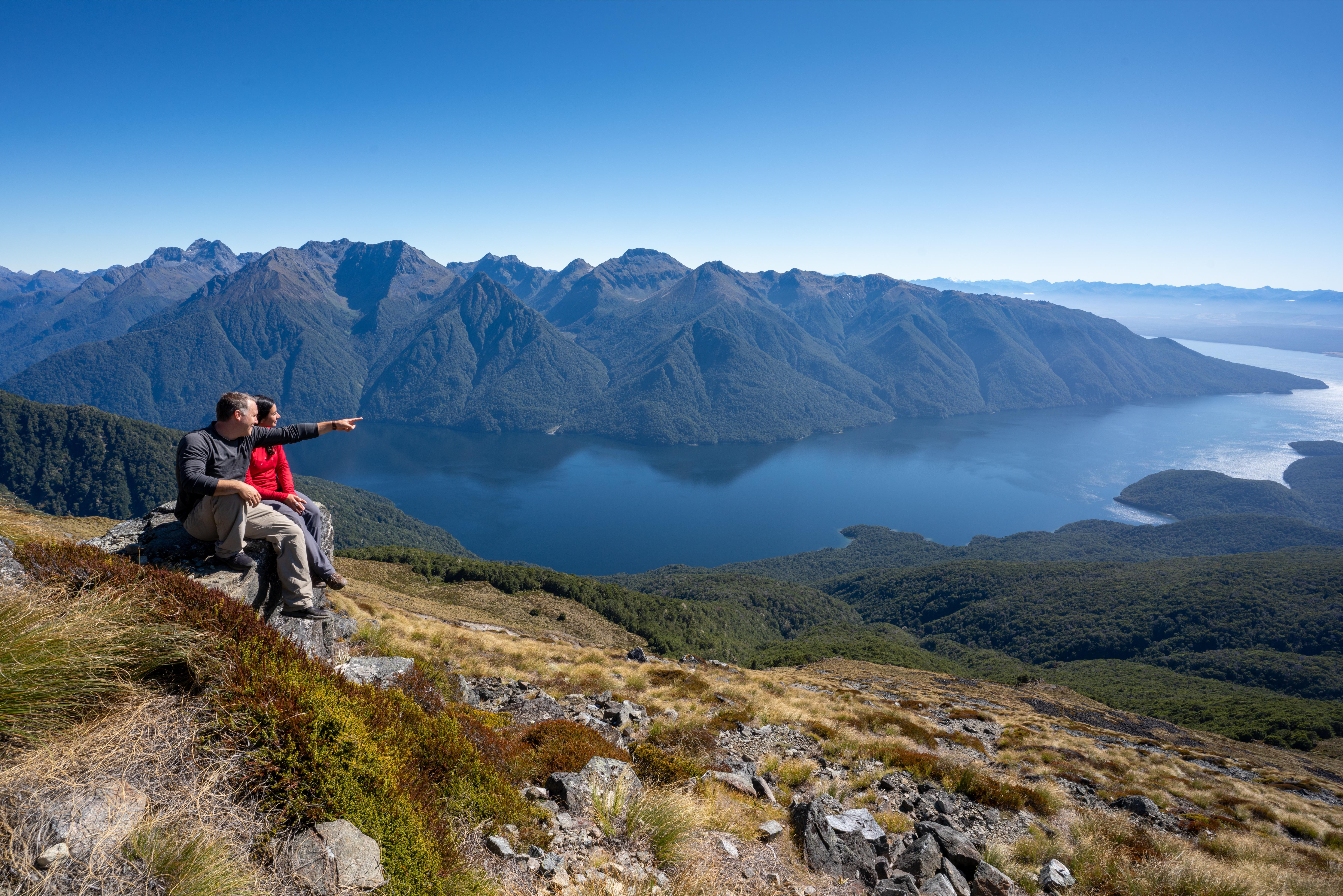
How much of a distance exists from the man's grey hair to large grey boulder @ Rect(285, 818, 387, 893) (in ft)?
19.0

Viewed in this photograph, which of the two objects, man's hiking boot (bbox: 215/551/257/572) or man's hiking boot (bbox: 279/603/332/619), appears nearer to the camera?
man's hiking boot (bbox: 215/551/257/572)

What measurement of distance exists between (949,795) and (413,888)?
10.6m

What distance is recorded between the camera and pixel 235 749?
13.1 ft

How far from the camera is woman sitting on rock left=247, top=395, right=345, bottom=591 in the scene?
8.01m

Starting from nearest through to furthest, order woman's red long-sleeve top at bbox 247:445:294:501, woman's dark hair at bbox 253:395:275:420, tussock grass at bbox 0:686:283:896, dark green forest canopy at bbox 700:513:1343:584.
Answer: tussock grass at bbox 0:686:283:896 < woman's red long-sleeve top at bbox 247:445:294:501 < woman's dark hair at bbox 253:395:275:420 < dark green forest canopy at bbox 700:513:1343:584

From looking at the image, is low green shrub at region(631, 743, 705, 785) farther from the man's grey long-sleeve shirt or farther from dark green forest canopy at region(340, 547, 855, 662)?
Answer: dark green forest canopy at region(340, 547, 855, 662)

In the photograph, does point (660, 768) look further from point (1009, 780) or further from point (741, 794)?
point (1009, 780)

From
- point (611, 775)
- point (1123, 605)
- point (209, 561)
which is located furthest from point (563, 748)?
point (1123, 605)

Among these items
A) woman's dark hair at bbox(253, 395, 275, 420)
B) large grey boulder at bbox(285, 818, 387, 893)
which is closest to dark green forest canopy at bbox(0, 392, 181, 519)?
woman's dark hair at bbox(253, 395, 275, 420)

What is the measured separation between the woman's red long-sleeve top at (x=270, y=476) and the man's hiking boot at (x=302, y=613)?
164 centimetres

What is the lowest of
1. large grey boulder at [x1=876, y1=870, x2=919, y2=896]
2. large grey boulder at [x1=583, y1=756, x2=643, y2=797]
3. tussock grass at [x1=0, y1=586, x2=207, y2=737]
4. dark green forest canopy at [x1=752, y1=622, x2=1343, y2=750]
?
dark green forest canopy at [x1=752, y1=622, x2=1343, y2=750]

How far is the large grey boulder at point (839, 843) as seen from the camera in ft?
22.3

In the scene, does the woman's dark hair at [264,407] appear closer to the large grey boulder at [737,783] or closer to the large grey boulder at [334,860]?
the large grey boulder at [334,860]

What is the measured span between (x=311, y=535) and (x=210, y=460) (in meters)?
1.81
